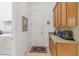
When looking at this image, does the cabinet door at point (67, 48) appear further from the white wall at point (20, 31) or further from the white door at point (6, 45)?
the white door at point (6, 45)

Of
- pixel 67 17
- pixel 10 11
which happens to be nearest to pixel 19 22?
pixel 10 11

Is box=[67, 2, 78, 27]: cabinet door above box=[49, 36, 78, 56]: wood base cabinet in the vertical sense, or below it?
above

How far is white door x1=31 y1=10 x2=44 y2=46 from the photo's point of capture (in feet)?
6.93

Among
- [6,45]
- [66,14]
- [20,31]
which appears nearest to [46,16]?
[66,14]

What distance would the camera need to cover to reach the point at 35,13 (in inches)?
83.7

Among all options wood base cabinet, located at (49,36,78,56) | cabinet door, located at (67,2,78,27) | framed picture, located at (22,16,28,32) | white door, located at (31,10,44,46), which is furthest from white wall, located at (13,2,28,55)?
cabinet door, located at (67,2,78,27)

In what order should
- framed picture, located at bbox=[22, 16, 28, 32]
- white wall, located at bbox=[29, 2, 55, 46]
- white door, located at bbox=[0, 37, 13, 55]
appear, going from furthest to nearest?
framed picture, located at bbox=[22, 16, 28, 32]
white wall, located at bbox=[29, 2, 55, 46]
white door, located at bbox=[0, 37, 13, 55]

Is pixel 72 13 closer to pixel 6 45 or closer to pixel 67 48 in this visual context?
pixel 67 48

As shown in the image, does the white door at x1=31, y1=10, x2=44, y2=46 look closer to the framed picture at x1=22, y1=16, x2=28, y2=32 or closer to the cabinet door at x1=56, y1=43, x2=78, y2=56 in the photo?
the framed picture at x1=22, y1=16, x2=28, y2=32

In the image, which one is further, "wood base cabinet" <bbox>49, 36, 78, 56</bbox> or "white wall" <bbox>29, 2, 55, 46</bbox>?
"white wall" <bbox>29, 2, 55, 46</bbox>

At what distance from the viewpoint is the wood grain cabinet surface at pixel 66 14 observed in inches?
77.6

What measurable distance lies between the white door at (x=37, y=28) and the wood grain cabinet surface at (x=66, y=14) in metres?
0.26

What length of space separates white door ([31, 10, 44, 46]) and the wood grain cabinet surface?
10.4 inches

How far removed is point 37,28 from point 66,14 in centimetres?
60
